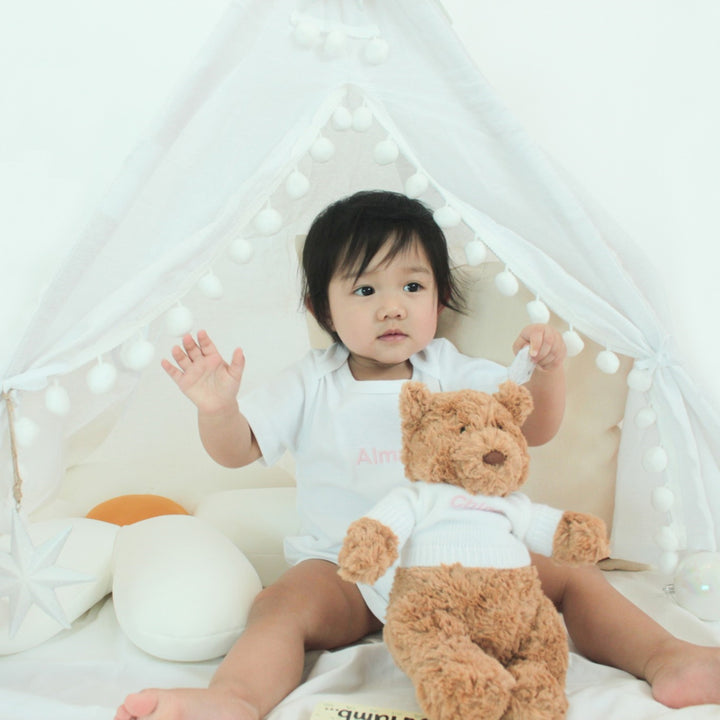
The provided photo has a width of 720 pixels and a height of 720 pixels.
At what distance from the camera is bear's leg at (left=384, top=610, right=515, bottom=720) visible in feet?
2.64

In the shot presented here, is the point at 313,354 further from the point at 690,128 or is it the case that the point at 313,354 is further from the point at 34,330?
the point at 690,128

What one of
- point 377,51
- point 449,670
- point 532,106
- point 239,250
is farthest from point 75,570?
point 532,106

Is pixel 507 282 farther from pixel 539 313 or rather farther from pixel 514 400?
pixel 514 400

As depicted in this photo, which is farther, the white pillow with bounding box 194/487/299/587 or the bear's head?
the white pillow with bounding box 194/487/299/587

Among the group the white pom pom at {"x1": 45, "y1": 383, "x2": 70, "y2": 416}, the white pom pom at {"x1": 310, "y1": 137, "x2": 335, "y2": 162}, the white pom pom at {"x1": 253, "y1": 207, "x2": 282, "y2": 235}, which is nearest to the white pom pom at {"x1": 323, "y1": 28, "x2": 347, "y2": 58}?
the white pom pom at {"x1": 310, "y1": 137, "x2": 335, "y2": 162}

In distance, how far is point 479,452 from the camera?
0.94m

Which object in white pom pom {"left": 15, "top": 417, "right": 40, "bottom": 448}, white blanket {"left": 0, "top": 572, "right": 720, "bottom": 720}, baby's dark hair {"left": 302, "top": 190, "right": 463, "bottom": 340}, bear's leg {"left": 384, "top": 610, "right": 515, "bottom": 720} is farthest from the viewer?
baby's dark hair {"left": 302, "top": 190, "right": 463, "bottom": 340}

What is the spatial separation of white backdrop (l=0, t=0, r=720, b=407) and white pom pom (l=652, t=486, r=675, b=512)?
0.16m

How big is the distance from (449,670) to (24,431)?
623 mm

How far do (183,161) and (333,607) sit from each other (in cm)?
66

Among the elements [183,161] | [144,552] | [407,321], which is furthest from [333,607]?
[183,161]

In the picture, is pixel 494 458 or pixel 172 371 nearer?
pixel 494 458

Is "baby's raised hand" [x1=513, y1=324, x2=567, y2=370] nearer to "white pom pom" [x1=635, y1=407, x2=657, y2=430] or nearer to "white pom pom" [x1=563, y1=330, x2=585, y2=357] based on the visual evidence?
"white pom pom" [x1=563, y1=330, x2=585, y2=357]

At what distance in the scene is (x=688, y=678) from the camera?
949 mm
